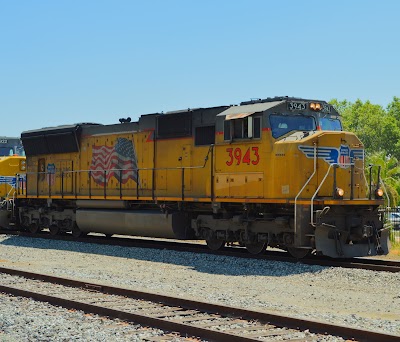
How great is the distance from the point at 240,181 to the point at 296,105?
2.00m

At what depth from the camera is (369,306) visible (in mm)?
8234

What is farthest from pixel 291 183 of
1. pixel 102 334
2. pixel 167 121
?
pixel 102 334

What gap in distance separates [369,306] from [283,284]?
222 centimetres

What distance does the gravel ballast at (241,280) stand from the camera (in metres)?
7.89

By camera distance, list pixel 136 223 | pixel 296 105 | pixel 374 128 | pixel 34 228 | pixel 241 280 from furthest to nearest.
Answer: pixel 374 128 < pixel 34 228 < pixel 136 223 < pixel 296 105 < pixel 241 280

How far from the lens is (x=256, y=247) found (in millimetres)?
13805

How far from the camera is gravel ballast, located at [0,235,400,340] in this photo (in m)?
7.89

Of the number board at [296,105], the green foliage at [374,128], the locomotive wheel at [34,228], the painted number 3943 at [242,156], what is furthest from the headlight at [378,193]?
the green foliage at [374,128]

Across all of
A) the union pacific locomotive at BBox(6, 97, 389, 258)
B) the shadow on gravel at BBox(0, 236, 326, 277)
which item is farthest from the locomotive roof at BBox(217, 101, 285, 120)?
the shadow on gravel at BBox(0, 236, 326, 277)

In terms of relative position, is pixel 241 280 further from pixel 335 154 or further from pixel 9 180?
pixel 9 180

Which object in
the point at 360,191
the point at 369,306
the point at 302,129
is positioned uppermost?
the point at 302,129

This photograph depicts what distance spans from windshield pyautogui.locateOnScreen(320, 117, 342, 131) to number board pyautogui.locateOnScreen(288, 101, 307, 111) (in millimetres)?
552

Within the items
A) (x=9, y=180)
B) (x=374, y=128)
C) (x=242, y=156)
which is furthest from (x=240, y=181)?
(x=374, y=128)

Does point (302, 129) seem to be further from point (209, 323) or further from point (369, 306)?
point (209, 323)
